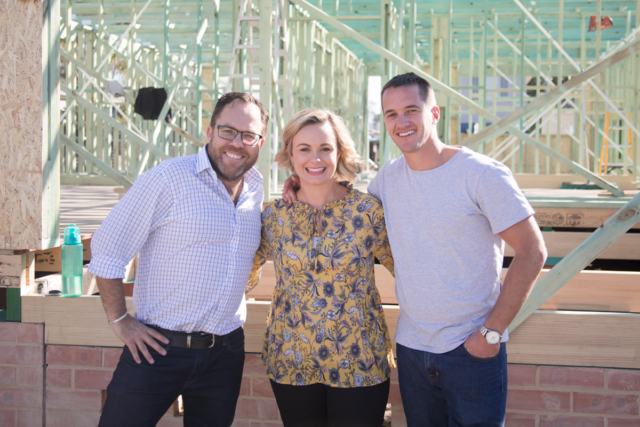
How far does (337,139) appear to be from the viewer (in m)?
2.72

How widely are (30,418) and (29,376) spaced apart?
262mm

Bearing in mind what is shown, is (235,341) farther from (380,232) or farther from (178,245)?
(380,232)

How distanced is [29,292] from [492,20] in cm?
1117

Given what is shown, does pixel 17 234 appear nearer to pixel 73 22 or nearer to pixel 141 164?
pixel 141 164

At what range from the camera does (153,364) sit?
249 centimetres

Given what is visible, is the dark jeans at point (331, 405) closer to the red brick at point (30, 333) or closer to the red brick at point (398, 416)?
the red brick at point (398, 416)

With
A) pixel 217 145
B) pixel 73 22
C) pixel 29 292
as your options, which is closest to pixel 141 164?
pixel 29 292

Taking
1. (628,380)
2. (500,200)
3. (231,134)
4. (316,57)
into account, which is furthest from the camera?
(316,57)

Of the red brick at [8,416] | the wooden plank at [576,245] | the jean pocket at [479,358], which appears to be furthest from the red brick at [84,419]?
the wooden plank at [576,245]

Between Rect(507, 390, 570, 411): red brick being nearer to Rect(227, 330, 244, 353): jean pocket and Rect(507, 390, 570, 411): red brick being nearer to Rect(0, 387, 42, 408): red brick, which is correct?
Rect(227, 330, 244, 353): jean pocket

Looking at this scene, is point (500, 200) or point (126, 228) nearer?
point (500, 200)

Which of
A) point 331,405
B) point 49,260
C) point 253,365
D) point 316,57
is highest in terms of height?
point 316,57

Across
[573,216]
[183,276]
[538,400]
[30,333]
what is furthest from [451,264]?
[573,216]

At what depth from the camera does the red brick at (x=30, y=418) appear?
3605 mm
